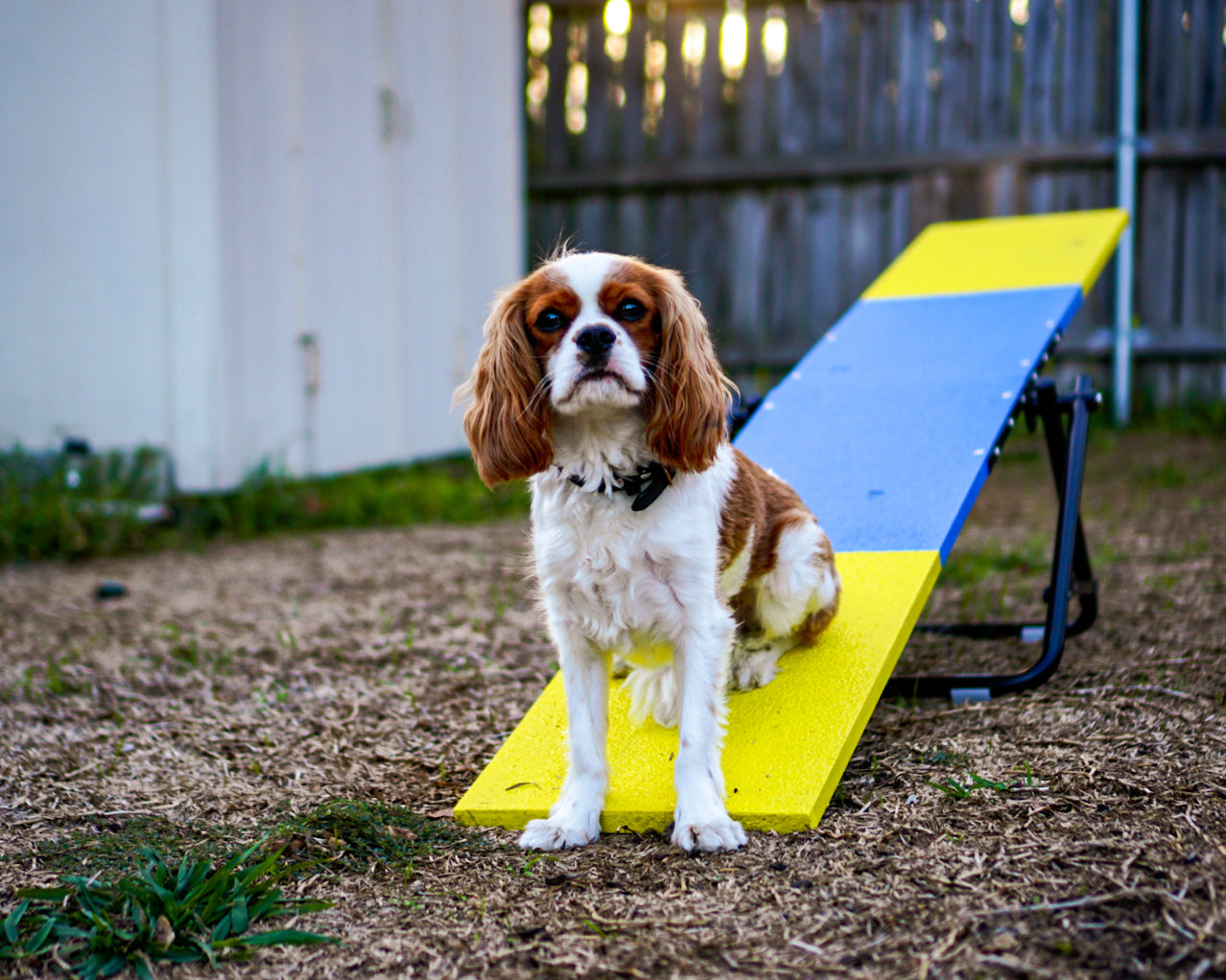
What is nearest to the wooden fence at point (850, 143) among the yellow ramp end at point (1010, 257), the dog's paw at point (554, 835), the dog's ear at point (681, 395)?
the yellow ramp end at point (1010, 257)

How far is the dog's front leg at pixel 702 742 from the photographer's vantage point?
2162mm

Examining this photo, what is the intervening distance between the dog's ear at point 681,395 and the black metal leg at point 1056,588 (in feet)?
3.50

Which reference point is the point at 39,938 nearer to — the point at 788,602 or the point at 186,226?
the point at 788,602

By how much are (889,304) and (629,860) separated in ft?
8.87

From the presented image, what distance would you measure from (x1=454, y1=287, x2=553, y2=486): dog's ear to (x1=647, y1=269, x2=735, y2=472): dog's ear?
23 centimetres

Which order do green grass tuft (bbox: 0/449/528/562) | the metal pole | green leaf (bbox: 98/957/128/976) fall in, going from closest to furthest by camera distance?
1. green leaf (bbox: 98/957/128/976)
2. green grass tuft (bbox: 0/449/528/562)
3. the metal pole

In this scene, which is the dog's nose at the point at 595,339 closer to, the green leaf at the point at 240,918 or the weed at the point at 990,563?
the green leaf at the point at 240,918

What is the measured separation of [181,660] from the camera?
3646 millimetres

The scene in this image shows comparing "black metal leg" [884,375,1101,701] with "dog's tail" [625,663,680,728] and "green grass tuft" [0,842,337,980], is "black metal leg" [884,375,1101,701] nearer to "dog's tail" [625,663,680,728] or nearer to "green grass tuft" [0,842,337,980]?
"dog's tail" [625,663,680,728]

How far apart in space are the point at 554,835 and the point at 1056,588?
58.5 inches

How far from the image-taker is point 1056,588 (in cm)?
291

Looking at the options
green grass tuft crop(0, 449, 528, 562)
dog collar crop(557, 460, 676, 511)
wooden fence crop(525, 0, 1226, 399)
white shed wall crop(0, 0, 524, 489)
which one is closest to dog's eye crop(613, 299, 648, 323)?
dog collar crop(557, 460, 676, 511)

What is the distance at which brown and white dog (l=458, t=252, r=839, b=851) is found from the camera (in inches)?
86.7

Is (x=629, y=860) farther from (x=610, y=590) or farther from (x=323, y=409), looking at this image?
(x=323, y=409)
